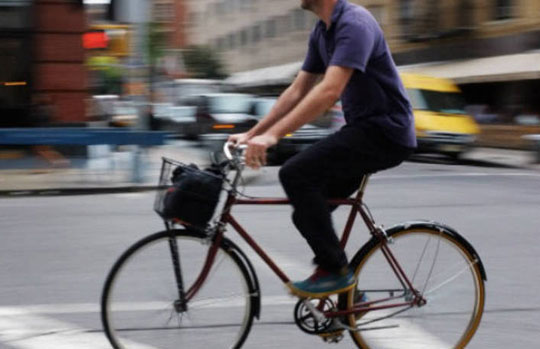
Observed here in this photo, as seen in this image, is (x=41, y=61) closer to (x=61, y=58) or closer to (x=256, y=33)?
(x=61, y=58)

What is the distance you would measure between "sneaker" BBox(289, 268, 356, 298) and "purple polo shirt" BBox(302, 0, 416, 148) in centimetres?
64

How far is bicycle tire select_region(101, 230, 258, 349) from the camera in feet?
12.7

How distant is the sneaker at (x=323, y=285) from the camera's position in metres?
3.95

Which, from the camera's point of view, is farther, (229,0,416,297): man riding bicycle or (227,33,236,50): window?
(227,33,236,50): window

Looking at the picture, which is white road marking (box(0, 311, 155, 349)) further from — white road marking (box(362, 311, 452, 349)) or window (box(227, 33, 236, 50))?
window (box(227, 33, 236, 50))

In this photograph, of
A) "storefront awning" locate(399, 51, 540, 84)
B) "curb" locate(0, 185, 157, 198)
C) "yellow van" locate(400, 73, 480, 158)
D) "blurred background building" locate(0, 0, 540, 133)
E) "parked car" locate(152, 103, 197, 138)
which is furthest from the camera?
"storefront awning" locate(399, 51, 540, 84)

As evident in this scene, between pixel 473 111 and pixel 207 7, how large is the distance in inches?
2053

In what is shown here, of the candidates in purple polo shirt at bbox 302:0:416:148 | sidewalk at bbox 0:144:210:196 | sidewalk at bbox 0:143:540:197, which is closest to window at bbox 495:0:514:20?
sidewalk at bbox 0:143:540:197

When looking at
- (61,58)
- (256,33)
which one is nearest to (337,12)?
(61,58)

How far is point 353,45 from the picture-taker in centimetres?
359

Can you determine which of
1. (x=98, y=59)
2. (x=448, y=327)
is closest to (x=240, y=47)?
(x=98, y=59)

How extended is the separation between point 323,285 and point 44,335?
171cm

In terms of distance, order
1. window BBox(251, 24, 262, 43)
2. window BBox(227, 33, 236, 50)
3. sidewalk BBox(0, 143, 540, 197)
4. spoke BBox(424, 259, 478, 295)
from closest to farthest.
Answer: spoke BBox(424, 259, 478, 295) < sidewalk BBox(0, 143, 540, 197) < window BBox(251, 24, 262, 43) < window BBox(227, 33, 236, 50)

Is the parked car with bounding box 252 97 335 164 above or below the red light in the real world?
below
